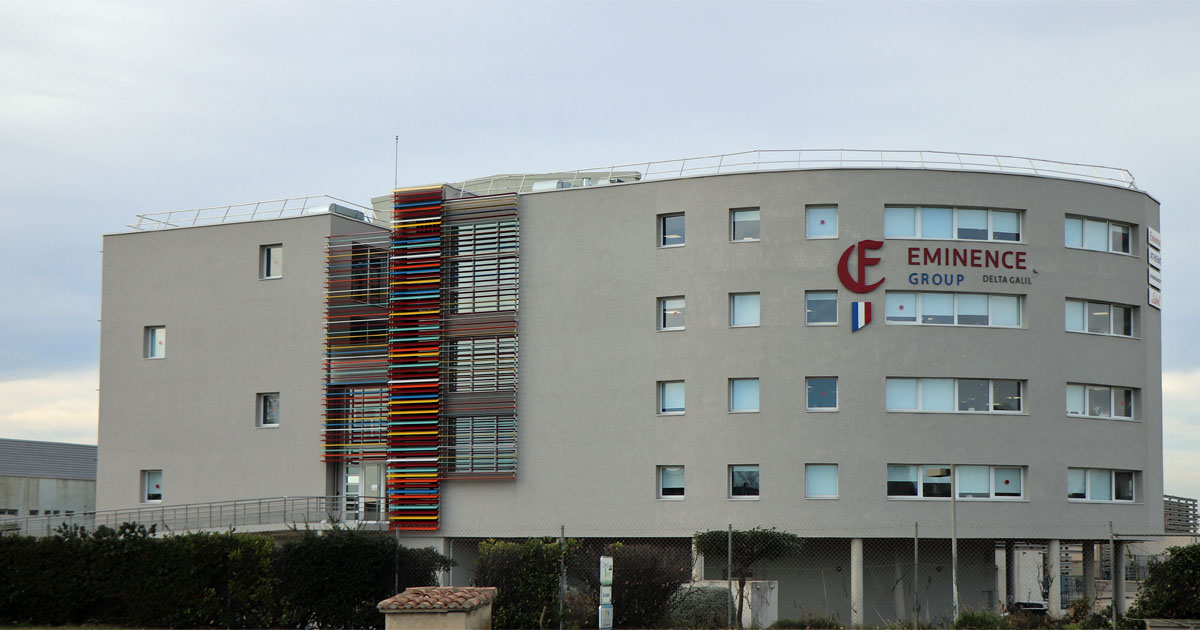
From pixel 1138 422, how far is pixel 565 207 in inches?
728

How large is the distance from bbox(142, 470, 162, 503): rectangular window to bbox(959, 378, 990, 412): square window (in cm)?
Result: 2624

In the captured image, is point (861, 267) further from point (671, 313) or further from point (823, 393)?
point (671, 313)

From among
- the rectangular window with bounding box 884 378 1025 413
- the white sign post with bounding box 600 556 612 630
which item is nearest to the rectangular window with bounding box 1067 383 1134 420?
the rectangular window with bounding box 884 378 1025 413

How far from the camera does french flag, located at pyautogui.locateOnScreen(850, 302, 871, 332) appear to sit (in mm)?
36594

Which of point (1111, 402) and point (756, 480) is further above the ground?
point (1111, 402)

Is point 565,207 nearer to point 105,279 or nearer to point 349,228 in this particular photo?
point 349,228

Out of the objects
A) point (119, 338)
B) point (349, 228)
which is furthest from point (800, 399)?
point (119, 338)

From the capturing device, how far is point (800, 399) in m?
36.8

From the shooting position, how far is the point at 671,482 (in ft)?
124

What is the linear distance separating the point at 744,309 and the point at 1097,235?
11.1 meters

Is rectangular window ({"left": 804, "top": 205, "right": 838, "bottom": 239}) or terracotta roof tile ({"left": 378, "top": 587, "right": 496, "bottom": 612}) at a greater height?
rectangular window ({"left": 804, "top": 205, "right": 838, "bottom": 239})

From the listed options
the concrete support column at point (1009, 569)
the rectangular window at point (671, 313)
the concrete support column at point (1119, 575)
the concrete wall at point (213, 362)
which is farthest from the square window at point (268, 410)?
the concrete support column at point (1119, 575)

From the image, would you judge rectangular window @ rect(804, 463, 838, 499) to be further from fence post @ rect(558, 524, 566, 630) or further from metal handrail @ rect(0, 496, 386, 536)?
metal handrail @ rect(0, 496, 386, 536)

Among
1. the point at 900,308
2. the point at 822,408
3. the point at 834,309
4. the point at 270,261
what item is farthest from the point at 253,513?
the point at 900,308
